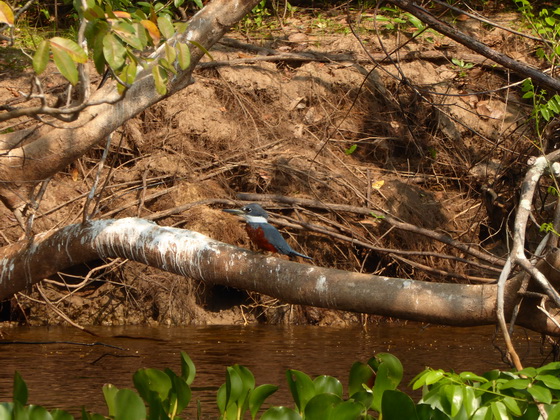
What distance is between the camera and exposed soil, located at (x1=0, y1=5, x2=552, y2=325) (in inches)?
280

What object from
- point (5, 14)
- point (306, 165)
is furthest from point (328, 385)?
point (306, 165)

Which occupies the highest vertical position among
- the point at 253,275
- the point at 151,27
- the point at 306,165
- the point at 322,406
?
the point at 151,27

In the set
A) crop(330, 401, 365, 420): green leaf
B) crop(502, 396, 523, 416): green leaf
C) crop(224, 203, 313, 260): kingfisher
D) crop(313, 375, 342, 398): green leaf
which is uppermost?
crop(502, 396, 523, 416): green leaf

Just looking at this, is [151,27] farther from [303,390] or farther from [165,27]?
[303,390]

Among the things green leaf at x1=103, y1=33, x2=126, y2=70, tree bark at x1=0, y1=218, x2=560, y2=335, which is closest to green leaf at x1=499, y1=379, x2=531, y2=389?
tree bark at x1=0, y1=218, x2=560, y2=335

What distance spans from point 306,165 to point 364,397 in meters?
5.38

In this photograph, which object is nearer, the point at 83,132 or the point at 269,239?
the point at 83,132

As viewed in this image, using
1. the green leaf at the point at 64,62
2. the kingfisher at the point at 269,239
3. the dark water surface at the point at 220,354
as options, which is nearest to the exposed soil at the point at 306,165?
the dark water surface at the point at 220,354

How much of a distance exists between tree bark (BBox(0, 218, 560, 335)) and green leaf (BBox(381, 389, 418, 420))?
1152mm

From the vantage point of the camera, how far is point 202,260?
4.05 m

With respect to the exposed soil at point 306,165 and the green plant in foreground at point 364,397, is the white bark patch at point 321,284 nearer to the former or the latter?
the green plant in foreground at point 364,397

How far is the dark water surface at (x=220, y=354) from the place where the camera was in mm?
4715

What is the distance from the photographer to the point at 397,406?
240cm

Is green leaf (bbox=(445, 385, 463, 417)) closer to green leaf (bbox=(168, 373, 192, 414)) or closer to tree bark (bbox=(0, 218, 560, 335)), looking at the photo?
green leaf (bbox=(168, 373, 192, 414))
